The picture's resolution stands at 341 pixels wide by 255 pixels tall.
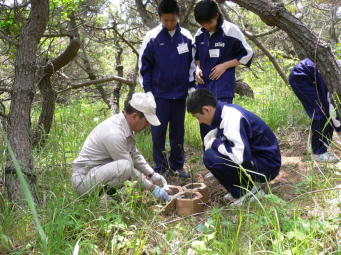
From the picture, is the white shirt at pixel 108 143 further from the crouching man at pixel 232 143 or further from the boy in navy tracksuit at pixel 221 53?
the boy in navy tracksuit at pixel 221 53

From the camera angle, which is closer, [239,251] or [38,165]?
[239,251]

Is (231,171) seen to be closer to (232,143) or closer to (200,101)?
(232,143)

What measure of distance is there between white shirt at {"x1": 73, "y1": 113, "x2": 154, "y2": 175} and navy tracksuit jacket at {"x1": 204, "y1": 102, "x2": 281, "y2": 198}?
73 cm

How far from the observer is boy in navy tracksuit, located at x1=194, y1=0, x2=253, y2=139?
368 centimetres

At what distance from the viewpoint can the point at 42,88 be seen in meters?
5.05

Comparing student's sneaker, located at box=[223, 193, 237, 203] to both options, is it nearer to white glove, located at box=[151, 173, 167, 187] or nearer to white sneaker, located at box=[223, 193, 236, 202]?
white sneaker, located at box=[223, 193, 236, 202]

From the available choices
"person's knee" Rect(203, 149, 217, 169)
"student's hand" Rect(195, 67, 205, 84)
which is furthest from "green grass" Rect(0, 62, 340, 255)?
"student's hand" Rect(195, 67, 205, 84)

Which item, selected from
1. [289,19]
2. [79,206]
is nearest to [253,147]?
[289,19]

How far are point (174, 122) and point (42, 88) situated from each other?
2.20 meters

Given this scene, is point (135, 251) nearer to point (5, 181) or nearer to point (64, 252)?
point (64, 252)

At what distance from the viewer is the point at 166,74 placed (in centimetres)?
382

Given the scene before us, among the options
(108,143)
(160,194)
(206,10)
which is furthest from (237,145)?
(206,10)

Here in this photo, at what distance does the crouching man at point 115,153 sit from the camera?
2988 mm

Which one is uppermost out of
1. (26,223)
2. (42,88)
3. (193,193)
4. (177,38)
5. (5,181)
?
(177,38)
